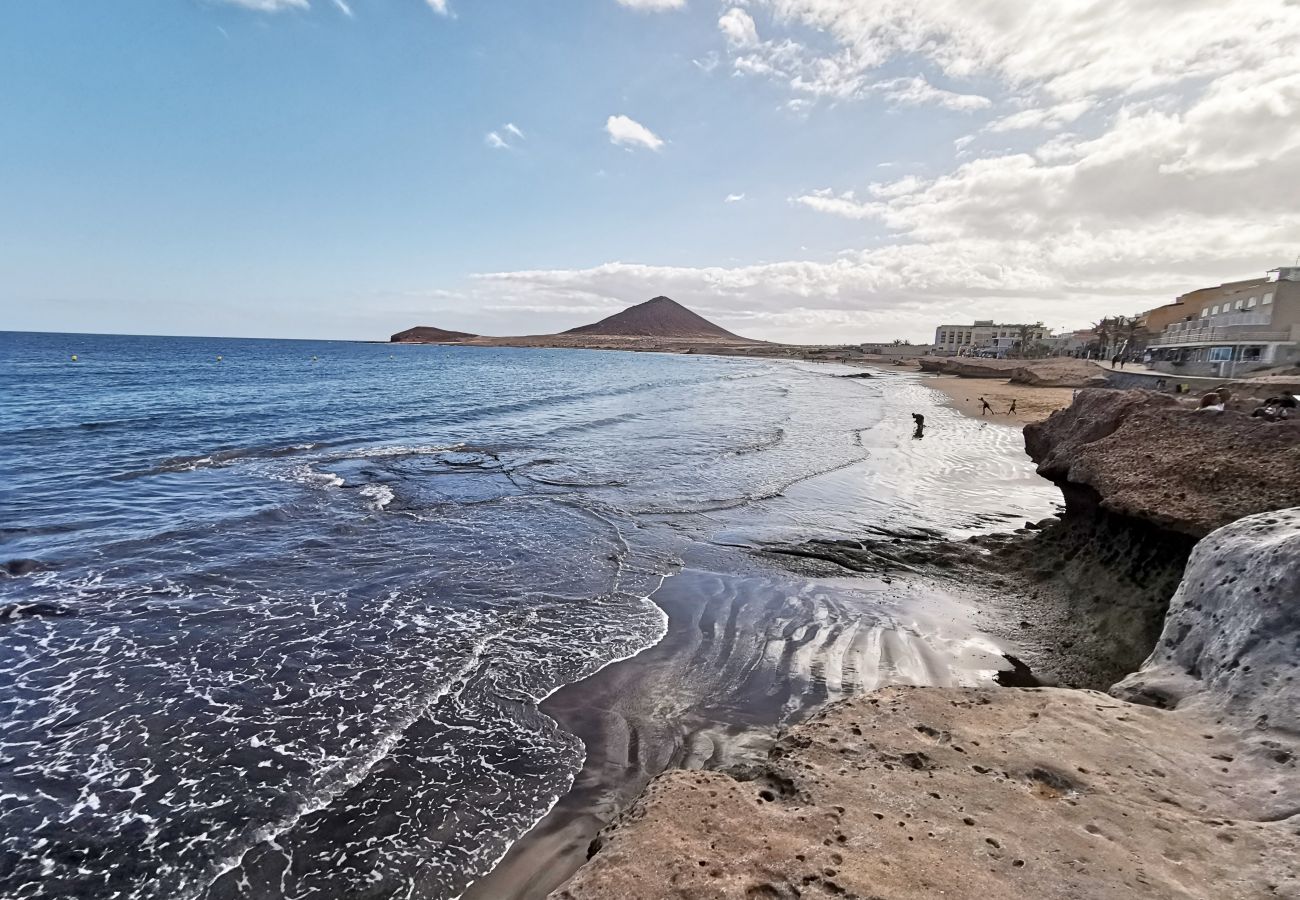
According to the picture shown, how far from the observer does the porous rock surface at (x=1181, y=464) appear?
6012mm

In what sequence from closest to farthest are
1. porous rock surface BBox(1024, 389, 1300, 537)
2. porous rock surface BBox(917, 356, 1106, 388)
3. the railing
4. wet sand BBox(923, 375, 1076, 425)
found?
1. porous rock surface BBox(1024, 389, 1300, 537)
2. wet sand BBox(923, 375, 1076, 425)
3. the railing
4. porous rock surface BBox(917, 356, 1106, 388)

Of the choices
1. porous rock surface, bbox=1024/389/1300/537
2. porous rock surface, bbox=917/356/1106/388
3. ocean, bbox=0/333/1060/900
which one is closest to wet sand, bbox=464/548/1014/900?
ocean, bbox=0/333/1060/900

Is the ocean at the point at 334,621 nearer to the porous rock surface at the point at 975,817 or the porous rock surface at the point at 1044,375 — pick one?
the porous rock surface at the point at 975,817

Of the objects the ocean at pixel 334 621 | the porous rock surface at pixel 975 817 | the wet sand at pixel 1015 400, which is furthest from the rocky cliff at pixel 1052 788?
the wet sand at pixel 1015 400

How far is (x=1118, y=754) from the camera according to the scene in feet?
12.1

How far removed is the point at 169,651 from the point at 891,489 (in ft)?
48.0

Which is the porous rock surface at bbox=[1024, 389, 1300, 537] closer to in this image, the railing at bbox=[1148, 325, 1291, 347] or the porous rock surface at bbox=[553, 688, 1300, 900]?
the porous rock surface at bbox=[553, 688, 1300, 900]

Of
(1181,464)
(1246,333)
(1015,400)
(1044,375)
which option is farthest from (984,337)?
(1181,464)

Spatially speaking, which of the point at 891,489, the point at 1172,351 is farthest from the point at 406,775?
the point at 1172,351

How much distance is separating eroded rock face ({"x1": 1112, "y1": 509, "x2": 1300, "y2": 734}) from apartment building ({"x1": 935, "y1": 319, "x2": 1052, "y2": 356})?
124 meters

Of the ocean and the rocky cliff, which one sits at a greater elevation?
the rocky cliff

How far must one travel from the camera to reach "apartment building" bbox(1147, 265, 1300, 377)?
36125mm

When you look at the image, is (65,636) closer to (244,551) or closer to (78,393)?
(244,551)

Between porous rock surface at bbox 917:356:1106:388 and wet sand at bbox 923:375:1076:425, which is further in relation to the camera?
porous rock surface at bbox 917:356:1106:388
